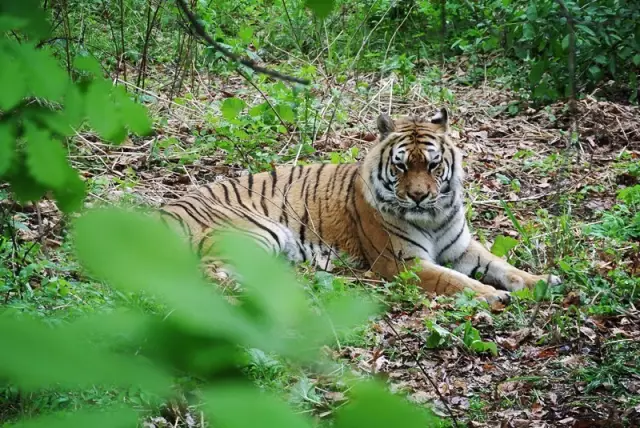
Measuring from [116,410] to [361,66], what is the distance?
29.0ft

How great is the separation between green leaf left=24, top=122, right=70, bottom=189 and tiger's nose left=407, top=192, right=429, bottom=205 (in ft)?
16.5

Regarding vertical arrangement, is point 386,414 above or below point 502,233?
above

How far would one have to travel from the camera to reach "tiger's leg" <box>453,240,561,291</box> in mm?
5387

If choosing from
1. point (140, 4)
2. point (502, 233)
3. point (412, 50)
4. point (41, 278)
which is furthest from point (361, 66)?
point (41, 278)

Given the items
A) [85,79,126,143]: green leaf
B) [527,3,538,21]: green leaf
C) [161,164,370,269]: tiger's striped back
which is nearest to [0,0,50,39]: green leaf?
[85,79,126,143]: green leaf

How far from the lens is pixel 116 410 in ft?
1.71

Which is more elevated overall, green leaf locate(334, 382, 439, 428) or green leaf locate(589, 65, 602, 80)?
green leaf locate(589, 65, 602, 80)

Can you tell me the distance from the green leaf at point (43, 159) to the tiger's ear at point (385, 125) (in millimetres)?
5231

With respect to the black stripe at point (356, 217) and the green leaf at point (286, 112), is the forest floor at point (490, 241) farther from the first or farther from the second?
the black stripe at point (356, 217)

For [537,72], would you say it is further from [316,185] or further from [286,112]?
[316,185]

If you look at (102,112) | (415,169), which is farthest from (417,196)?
(102,112)

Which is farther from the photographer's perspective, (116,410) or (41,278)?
(41,278)

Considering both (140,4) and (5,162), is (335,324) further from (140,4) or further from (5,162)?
(140,4)

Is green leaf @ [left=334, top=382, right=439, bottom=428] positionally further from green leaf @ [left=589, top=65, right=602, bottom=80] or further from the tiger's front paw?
green leaf @ [left=589, top=65, right=602, bottom=80]
